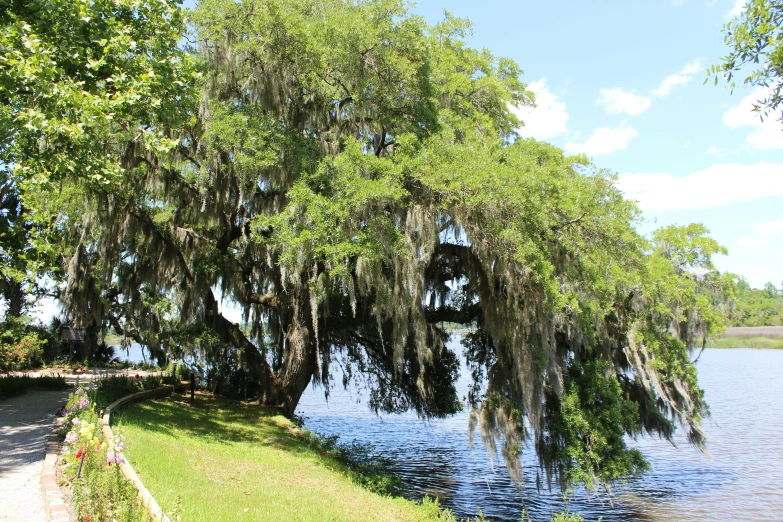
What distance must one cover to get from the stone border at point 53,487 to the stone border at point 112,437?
0.60 metres

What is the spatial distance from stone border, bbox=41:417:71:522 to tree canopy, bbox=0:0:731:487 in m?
3.70

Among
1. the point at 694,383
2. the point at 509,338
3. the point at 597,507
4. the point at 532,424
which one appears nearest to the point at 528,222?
the point at 509,338

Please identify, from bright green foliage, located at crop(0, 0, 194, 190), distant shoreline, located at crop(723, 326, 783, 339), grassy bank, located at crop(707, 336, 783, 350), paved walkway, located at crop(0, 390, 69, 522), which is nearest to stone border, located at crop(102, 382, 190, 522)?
paved walkway, located at crop(0, 390, 69, 522)

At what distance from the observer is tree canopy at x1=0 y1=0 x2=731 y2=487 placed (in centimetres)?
902

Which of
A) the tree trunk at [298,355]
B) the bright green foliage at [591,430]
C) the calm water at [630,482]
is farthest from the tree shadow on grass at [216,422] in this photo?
the bright green foliage at [591,430]

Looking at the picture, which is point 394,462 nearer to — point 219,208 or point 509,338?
point 509,338

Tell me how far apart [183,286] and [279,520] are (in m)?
9.17

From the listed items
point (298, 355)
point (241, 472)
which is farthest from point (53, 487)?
point (298, 355)

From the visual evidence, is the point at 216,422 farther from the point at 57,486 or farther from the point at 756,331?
the point at 756,331

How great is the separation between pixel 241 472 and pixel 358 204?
468cm

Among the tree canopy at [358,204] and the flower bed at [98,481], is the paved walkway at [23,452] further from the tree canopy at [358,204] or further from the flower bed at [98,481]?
the tree canopy at [358,204]

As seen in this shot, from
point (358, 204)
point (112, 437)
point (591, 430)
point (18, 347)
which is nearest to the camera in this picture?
point (112, 437)

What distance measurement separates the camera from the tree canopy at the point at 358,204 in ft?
29.6

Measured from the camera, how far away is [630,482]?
13.0 meters
